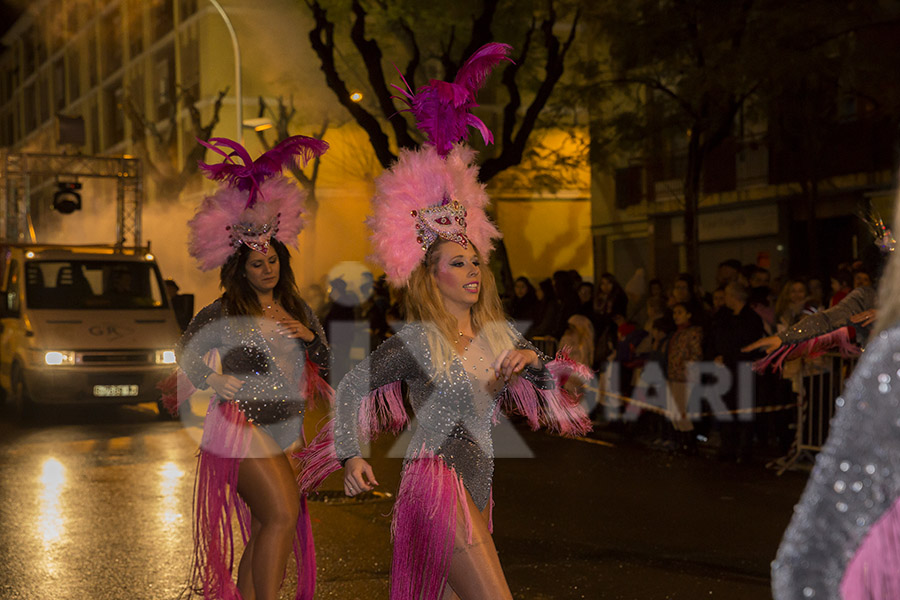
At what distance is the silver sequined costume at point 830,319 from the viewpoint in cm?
734

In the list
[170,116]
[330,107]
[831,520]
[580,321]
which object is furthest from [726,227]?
[831,520]

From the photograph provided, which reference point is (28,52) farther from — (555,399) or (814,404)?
(555,399)

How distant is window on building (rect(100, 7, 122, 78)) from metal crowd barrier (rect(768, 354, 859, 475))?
4303cm

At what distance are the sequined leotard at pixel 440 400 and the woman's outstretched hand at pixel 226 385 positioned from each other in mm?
1026

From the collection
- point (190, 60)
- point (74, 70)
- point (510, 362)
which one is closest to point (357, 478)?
point (510, 362)

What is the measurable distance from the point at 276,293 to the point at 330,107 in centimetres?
2913

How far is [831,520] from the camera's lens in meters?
1.79

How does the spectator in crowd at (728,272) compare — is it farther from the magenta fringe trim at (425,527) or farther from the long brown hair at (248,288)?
the magenta fringe trim at (425,527)

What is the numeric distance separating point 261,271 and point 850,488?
4.00m

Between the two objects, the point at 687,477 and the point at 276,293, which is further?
the point at 687,477

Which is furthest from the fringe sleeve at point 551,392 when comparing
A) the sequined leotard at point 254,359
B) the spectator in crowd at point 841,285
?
the spectator in crowd at point 841,285

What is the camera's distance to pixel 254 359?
5.30 meters

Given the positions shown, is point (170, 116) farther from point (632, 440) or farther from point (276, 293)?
point (276, 293)

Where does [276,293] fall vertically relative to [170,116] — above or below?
below
